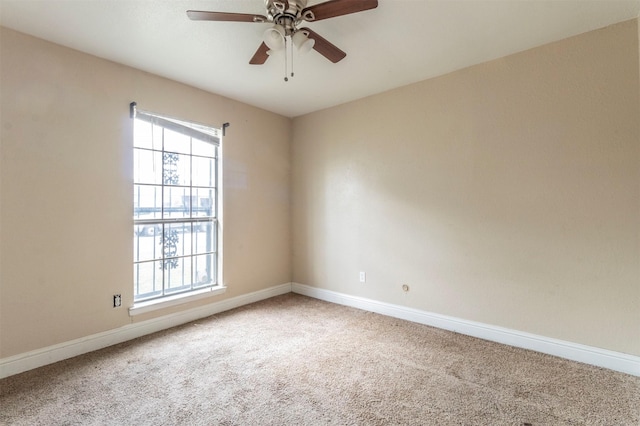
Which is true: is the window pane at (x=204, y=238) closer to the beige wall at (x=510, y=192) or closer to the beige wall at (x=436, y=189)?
the beige wall at (x=436, y=189)

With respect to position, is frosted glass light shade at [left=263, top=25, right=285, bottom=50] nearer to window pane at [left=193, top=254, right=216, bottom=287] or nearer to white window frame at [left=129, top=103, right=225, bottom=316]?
white window frame at [left=129, top=103, right=225, bottom=316]

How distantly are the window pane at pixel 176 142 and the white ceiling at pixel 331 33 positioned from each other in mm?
564

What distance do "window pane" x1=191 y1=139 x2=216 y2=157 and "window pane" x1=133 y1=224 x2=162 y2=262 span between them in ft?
3.07

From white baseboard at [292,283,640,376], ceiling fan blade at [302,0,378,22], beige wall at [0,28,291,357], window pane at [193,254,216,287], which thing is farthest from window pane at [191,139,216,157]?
white baseboard at [292,283,640,376]

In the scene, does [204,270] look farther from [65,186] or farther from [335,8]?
[335,8]

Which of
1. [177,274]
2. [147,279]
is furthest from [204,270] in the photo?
[147,279]

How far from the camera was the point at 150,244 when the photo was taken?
9.92ft

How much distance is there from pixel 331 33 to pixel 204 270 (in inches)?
110

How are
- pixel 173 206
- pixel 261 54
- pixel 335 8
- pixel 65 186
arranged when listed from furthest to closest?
pixel 173 206 → pixel 65 186 → pixel 261 54 → pixel 335 8

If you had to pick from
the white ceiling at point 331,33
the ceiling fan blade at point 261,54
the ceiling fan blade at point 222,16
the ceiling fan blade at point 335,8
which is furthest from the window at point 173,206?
the ceiling fan blade at point 335,8

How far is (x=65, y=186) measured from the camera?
2449 millimetres

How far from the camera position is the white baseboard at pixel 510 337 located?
7.24ft

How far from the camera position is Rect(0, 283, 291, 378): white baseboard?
2223 mm

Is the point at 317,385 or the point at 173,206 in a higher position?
the point at 173,206
